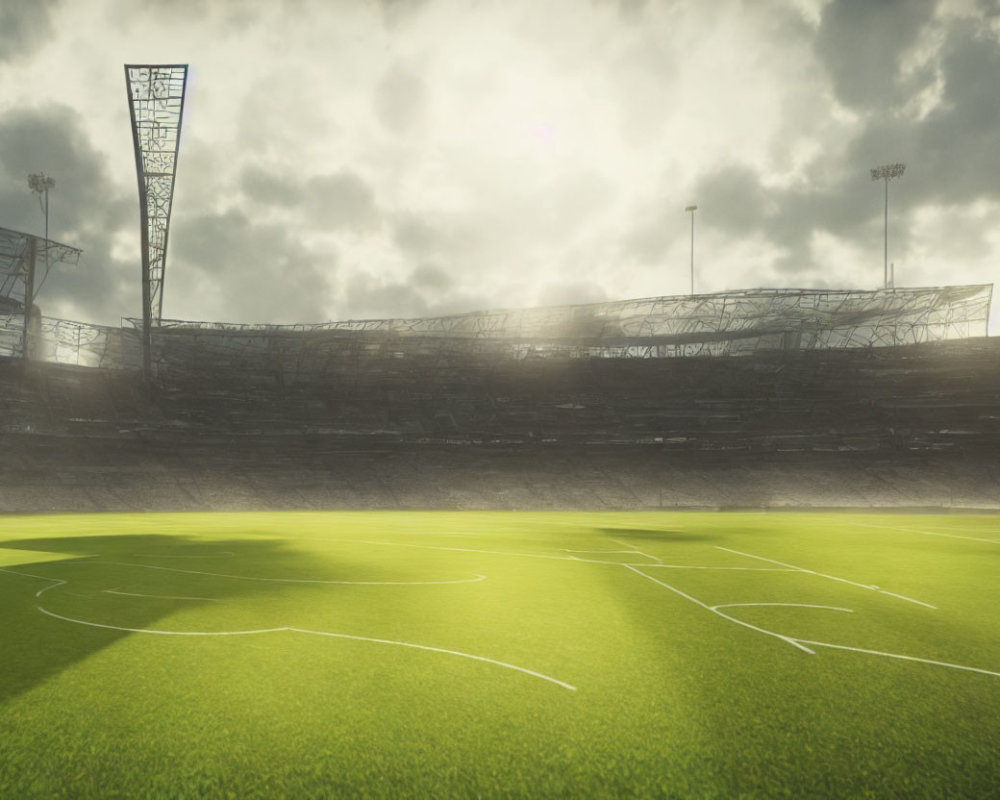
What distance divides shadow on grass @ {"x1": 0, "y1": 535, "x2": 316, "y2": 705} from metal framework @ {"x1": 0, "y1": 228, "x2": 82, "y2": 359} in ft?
115

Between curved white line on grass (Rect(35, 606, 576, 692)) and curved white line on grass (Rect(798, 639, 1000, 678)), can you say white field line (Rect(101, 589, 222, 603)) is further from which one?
curved white line on grass (Rect(798, 639, 1000, 678))

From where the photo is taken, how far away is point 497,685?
5098 millimetres

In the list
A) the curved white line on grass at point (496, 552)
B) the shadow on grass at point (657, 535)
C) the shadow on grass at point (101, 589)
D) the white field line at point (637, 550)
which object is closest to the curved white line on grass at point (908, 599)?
the curved white line on grass at point (496, 552)

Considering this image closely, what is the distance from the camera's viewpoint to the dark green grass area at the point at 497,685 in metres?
3.73

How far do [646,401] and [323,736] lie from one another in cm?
5163

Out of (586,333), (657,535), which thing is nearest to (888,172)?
(586,333)

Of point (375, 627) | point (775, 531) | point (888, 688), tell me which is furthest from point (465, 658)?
point (775, 531)

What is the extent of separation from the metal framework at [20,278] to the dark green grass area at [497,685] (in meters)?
41.9

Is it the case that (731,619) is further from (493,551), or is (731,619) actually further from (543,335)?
(543,335)

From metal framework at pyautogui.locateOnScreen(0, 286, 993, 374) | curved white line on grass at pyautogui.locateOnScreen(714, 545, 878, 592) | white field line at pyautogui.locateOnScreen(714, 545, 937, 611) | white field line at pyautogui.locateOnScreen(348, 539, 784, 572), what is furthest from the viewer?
metal framework at pyautogui.locateOnScreen(0, 286, 993, 374)

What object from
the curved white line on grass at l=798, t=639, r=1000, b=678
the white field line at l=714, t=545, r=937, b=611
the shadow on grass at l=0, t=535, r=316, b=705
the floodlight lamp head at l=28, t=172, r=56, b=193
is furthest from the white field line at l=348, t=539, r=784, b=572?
the floodlight lamp head at l=28, t=172, r=56, b=193

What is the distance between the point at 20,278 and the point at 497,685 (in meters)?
51.6

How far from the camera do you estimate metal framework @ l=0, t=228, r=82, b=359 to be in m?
42.3

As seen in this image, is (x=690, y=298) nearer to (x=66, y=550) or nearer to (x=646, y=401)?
(x=646, y=401)
